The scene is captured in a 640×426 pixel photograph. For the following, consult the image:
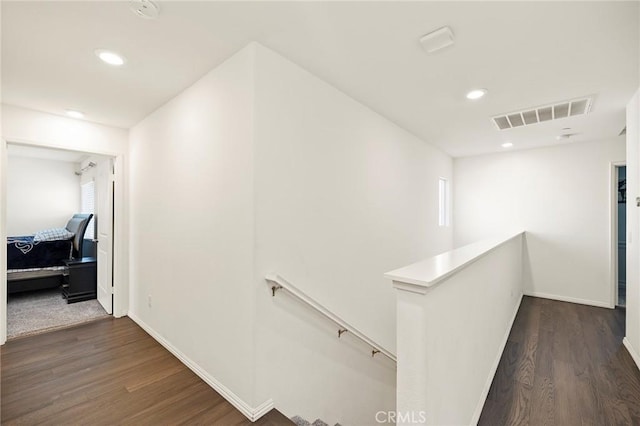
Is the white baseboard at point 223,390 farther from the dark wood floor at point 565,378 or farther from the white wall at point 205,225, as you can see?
the dark wood floor at point 565,378

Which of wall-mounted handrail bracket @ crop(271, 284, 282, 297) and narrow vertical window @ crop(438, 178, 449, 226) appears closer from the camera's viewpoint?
wall-mounted handrail bracket @ crop(271, 284, 282, 297)

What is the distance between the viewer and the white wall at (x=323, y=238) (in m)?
1.98

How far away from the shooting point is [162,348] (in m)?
2.79

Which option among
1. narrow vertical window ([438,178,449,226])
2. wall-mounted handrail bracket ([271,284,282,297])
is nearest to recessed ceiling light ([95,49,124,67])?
wall-mounted handrail bracket ([271,284,282,297])

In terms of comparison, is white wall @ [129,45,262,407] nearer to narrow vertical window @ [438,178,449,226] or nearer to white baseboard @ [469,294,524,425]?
white baseboard @ [469,294,524,425]

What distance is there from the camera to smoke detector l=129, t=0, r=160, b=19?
1.55 meters

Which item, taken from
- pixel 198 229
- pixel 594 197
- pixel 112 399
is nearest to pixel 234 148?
pixel 198 229

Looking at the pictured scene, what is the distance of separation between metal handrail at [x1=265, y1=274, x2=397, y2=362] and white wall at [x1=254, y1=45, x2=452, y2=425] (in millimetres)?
63

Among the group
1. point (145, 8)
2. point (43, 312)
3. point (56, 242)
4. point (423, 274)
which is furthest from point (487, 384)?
point (56, 242)

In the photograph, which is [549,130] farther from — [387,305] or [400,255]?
[387,305]

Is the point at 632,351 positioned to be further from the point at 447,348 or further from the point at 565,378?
the point at 447,348

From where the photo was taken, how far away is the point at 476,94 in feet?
Answer: 8.99

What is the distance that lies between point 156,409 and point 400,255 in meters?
2.85

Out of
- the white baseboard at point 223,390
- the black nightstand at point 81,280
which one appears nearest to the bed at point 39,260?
the black nightstand at point 81,280
